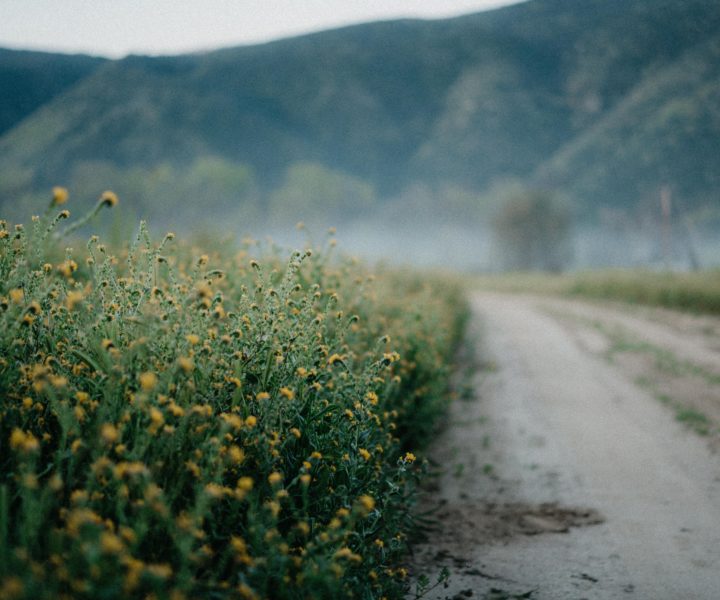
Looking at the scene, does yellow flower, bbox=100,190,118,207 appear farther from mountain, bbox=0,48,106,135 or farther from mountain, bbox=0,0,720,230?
mountain, bbox=0,0,720,230

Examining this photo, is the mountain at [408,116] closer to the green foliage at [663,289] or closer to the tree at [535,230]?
the tree at [535,230]

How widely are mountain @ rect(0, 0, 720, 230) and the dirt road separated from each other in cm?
1343

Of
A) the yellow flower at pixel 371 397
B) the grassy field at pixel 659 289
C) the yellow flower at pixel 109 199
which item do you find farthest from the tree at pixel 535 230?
the yellow flower at pixel 109 199

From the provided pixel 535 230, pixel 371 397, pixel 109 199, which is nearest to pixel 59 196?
pixel 109 199

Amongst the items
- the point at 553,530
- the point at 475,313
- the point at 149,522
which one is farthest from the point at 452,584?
the point at 475,313

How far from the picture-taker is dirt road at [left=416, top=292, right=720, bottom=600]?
3043 millimetres

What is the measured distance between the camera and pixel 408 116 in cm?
12975

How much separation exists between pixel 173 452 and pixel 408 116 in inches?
5373

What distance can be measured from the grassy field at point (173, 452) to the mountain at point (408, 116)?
43.9 feet

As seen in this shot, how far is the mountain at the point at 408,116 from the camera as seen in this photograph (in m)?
45.4

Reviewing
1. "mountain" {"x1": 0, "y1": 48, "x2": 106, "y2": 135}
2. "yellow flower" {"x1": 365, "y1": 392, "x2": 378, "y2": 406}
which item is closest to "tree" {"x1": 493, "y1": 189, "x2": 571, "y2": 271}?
"mountain" {"x1": 0, "y1": 48, "x2": 106, "y2": 135}

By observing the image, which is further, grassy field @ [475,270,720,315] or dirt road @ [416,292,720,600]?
grassy field @ [475,270,720,315]

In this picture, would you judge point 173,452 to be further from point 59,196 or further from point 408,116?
point 408,116

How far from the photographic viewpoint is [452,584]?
295 cm
